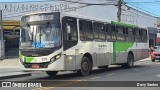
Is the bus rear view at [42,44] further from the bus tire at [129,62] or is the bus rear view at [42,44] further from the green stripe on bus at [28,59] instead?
the bus tire at [129,62]

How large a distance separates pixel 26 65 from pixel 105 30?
6477 millimetres

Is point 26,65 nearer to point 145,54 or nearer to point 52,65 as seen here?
point 52,65

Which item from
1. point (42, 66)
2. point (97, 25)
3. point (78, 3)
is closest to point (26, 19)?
point (42, 66)

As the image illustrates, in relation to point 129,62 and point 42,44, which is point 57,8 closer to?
point 129,62

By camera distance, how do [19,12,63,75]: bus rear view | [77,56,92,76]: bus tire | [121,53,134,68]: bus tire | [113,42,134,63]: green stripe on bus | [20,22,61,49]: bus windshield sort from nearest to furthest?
[19,12,63,75]: bus rear view < [20,22,61,49]: bus windshield < [77,56,92,76]: bus tire < [113,42,134,63]: green stripe on bus < [121,53,134,68]: bus tire

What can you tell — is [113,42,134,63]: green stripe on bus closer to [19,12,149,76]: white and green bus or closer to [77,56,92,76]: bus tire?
[19,12,149,76]: white and green bus

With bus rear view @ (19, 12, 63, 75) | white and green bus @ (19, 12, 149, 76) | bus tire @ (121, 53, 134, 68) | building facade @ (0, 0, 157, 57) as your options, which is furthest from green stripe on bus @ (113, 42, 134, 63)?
building facade @ (0, 0, 157, 57)

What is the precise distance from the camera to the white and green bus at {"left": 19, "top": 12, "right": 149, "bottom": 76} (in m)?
18.2

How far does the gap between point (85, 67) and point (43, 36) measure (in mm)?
3307

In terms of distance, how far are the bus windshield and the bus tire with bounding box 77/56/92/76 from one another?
8.02ft

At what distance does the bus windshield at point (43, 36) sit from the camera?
18.3m

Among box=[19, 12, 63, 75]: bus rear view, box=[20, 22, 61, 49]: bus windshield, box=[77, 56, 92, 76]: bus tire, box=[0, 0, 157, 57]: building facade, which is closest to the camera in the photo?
box=[19, 12, 63, 75]: bus rear view

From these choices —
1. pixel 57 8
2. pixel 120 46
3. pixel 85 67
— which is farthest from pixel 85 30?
pixel 57 8

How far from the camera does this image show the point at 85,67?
67.2 ft
